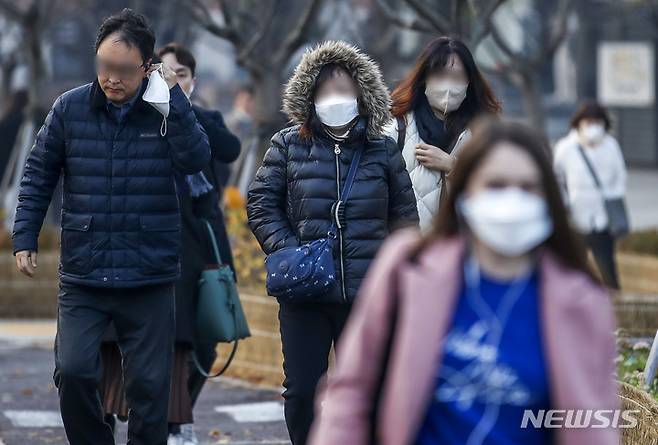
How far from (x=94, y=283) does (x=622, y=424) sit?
6.69 ft

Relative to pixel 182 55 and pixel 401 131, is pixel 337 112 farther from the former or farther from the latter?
pixel 182 55

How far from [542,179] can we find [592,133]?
31.9 feet

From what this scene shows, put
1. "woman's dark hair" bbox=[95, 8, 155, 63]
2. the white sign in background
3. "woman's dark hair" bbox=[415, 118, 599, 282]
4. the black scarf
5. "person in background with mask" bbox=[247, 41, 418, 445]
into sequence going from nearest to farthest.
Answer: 1. "woman's dark hair" bbox=[415, 118, 599, 282]
2. "person in background with mask" bbox=[247, 41, 418, 445]
3. "woman's dark hair" bbox=[95, 8, 155, 63]
4. the black scarf
5. the white sign in background

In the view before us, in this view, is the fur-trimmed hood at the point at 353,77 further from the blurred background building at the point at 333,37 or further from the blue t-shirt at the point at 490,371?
the blue t-shirt at the point at 490,371

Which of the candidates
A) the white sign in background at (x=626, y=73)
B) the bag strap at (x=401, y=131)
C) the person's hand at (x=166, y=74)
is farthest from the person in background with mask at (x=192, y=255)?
the white sign in background at (x=626, y=73)

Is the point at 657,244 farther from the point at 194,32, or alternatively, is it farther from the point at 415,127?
the point at 194,32

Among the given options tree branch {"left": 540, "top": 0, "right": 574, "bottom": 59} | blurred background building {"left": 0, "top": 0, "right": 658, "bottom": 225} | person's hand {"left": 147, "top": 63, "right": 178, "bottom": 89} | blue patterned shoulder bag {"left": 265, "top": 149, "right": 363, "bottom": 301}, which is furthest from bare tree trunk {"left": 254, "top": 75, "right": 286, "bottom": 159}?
blue patterned shoulder bag {"left": 265, "top": 149, "right": 363, "bottom": 301}

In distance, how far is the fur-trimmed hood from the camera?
Answer: 5945 mm

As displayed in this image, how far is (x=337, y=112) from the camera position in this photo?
5.88 meters

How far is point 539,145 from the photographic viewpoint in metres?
3.38

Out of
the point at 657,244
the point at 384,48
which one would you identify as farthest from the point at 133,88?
the point at 384,48

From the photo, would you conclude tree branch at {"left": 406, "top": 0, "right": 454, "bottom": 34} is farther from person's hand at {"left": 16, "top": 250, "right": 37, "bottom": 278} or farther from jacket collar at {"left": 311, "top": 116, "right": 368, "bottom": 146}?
person's hand at {"left": 16, "top": 250, "right": 37, "bottom": 278}

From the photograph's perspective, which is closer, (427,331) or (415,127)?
(427,331)

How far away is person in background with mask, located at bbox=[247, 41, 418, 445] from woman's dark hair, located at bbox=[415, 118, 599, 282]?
2373mm
